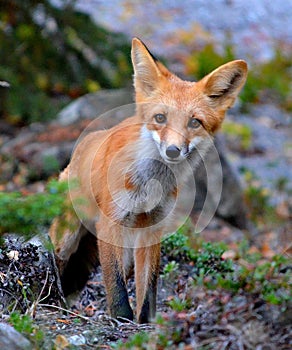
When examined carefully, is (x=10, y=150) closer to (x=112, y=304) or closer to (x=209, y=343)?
(x=112, y=304)

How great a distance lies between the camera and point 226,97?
5.41 meters

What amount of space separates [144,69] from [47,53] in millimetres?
5522

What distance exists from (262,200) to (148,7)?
1010cm

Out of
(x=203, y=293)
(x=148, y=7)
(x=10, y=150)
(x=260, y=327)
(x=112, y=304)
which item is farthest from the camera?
(x=148, y=7)

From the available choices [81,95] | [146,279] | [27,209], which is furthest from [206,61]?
[27,209]

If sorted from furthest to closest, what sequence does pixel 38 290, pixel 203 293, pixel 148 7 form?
pixel 148 7 → pixel 38 290 → pixel 203 293

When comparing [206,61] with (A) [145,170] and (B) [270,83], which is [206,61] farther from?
(A) [145,170]

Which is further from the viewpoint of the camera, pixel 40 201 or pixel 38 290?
pixel 38 290

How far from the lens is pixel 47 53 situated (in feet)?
34.4

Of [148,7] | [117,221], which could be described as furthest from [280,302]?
[148,7]

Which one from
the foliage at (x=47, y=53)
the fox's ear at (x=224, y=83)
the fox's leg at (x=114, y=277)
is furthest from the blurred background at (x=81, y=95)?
the fox's leg at (x=114, y=277)

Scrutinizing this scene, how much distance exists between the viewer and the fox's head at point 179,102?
4.94m

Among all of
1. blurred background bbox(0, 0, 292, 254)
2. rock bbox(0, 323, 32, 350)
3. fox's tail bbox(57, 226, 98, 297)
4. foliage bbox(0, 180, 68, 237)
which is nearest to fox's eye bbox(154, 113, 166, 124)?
Answer: fox's tail bbox(57, 226, 98, 297)

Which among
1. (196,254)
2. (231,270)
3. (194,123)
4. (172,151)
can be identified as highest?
(194,123)
